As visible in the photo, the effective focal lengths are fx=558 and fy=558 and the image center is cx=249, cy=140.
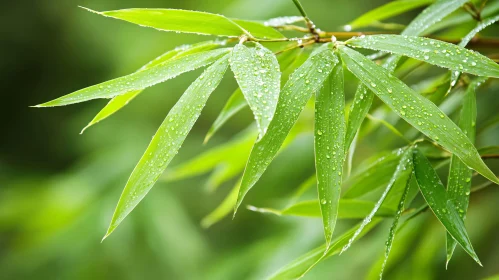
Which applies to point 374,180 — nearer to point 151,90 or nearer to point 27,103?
point 151,90

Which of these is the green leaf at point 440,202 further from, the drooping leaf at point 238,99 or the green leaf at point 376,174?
the drooping leaf at point 238,99

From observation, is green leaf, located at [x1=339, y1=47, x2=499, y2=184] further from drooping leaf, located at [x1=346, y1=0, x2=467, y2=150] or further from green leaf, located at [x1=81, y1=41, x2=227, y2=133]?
green leaf, located at [x1=81, y1=41, x2=227, y2=133]

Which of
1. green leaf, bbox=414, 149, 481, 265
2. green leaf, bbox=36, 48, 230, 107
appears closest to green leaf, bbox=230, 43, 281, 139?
green leaf, bbox=36, 48, 230, 107

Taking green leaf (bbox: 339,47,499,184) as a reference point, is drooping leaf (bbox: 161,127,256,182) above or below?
below

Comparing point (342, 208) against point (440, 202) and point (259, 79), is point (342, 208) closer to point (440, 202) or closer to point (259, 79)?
point (440, 202)

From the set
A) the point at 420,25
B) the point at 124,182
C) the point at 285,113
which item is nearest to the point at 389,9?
the point at 420,25

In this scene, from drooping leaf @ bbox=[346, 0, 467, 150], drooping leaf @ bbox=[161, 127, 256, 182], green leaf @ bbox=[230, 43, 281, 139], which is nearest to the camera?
green leaf @ bbox=[230, 43, 281, 139]

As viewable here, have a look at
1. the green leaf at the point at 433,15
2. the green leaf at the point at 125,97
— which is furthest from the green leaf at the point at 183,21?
the green leaf at the point at 433,15
